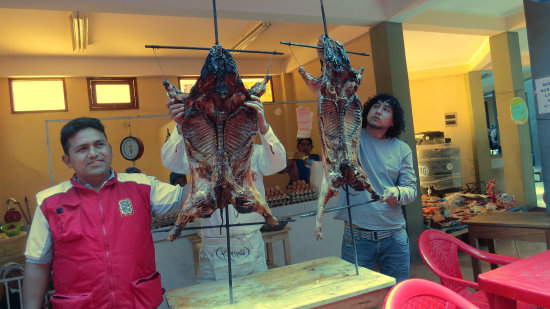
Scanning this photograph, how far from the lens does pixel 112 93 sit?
5832 millimetres

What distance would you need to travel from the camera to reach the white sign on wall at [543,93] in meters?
3.07

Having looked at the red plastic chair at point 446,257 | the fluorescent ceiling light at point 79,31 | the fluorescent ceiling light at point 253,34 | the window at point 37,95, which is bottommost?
the red plastic chair at point 446,257

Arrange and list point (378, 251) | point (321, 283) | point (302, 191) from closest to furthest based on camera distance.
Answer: point (321, 283), point (378, 251), point (302, 191)

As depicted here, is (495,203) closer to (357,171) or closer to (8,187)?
(357,171)

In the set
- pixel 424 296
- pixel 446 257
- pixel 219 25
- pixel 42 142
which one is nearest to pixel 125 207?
pixel 424 296

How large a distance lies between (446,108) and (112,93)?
6.50 metres

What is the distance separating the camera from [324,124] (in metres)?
1.81

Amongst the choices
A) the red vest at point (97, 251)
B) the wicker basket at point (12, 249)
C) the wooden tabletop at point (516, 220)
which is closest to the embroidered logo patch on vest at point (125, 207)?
the red vest at point (97, 251)

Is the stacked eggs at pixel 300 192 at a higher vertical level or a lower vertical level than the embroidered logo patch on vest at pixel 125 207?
lower

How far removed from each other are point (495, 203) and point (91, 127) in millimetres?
5431

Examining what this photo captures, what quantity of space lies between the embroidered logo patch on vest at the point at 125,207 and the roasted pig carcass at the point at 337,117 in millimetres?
869

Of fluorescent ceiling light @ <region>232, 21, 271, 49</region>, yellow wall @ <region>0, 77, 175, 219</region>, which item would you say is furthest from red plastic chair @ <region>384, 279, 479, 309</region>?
yellow wall @ <region>0, 77, 175, 219</region>

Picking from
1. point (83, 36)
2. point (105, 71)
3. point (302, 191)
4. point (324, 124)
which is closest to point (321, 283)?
point (324, 124)

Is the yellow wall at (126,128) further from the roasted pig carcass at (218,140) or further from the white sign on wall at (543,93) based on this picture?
the roasted pig carcass at (218,140)
